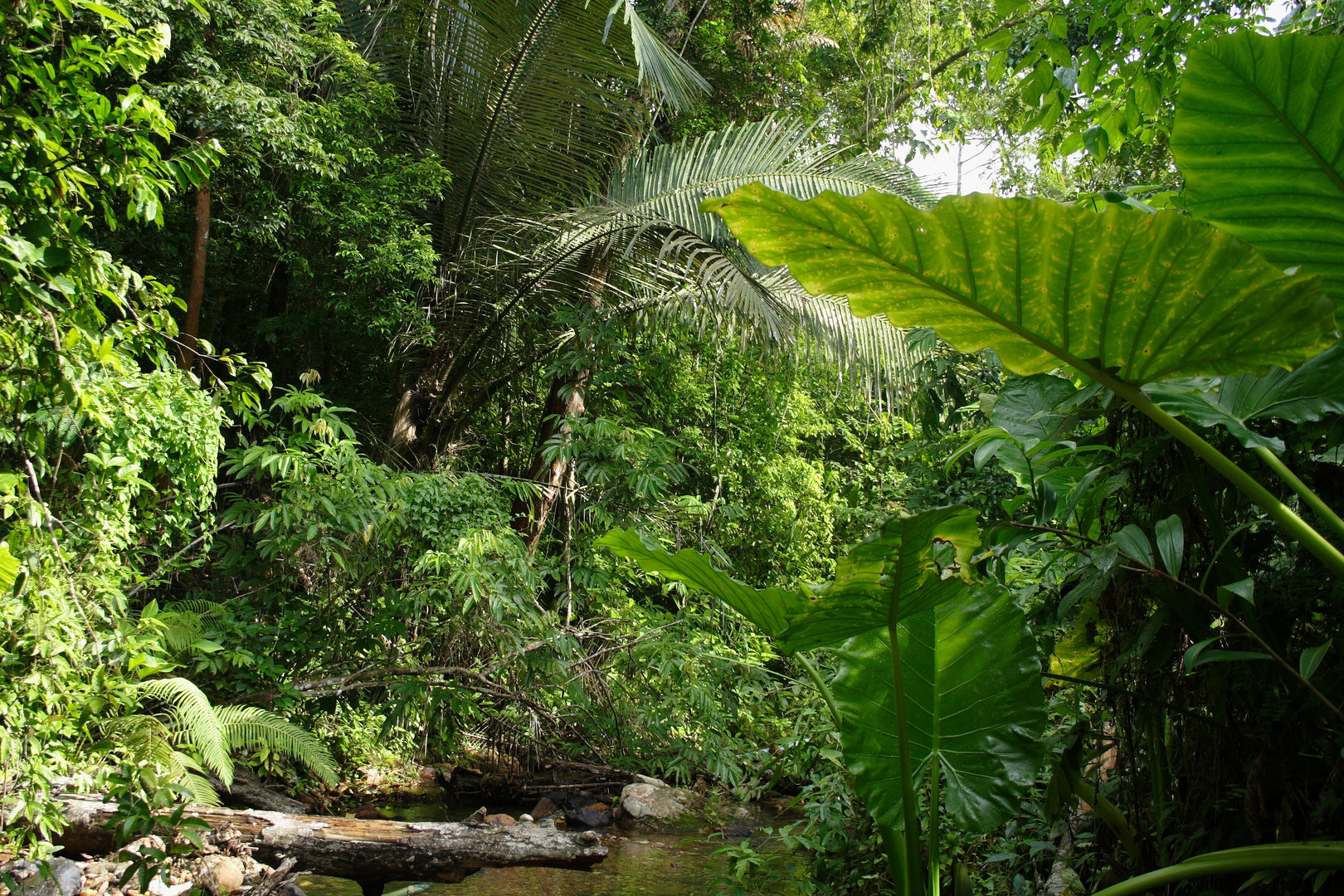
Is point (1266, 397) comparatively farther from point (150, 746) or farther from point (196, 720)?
point (196, 720)

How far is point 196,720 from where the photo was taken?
3572 millimetres

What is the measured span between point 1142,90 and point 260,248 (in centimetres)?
640

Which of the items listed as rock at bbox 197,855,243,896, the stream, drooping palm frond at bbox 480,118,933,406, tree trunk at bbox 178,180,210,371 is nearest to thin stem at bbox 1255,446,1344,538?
the stream

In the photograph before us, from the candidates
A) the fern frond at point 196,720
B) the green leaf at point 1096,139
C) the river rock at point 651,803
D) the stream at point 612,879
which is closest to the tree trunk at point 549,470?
the river rock at point 651,803

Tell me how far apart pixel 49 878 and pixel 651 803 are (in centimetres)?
335

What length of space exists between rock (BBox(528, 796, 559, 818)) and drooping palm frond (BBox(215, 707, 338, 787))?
155 cm

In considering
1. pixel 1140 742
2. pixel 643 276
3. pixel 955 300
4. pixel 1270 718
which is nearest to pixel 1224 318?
pixel 955 300

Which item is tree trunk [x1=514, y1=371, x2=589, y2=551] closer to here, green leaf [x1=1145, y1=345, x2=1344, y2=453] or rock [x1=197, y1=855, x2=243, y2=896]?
rock [x1=197, y1=855, x2=243, y2=896]

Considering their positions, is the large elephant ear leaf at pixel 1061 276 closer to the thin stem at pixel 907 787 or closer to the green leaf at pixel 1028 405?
the green leaf at pixel 1028 405

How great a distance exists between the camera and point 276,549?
4.54m

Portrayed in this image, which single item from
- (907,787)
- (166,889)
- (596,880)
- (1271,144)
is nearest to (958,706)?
(907,787)

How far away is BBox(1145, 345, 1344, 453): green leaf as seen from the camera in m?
0.95

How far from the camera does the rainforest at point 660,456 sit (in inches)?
38.6

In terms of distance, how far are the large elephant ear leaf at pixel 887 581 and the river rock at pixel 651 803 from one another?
15.0ft
